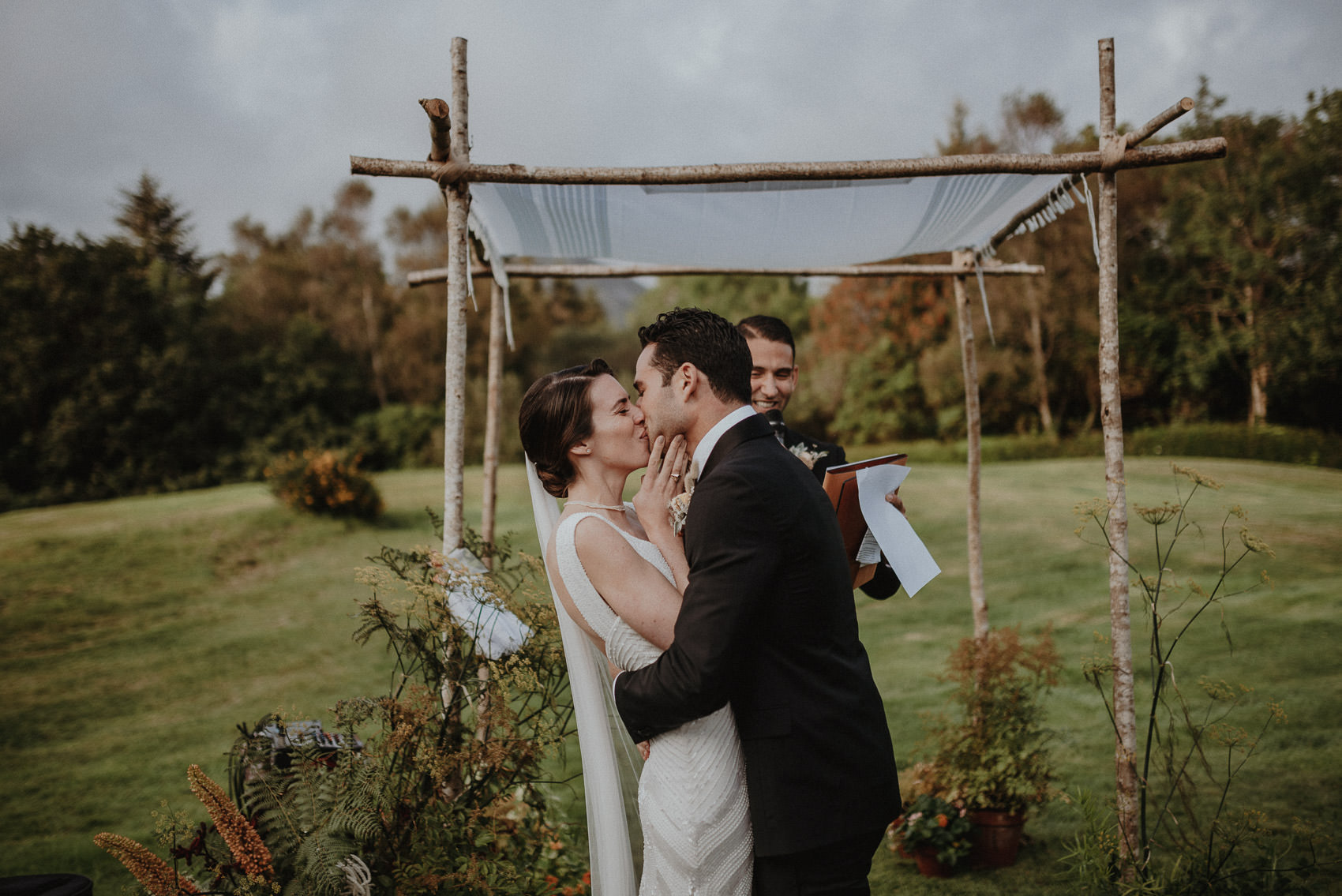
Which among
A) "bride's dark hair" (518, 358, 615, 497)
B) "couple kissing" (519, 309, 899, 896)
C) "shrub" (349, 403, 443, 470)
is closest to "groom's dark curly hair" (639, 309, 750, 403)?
"couple kissing" (519, 309, 899, 896)

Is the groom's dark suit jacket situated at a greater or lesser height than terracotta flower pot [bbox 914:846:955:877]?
greater

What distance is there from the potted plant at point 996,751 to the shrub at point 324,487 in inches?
473

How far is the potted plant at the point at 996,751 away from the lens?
395 centimetres

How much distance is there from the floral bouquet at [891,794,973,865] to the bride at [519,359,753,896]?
2282 millimetres

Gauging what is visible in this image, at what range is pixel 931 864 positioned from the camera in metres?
4.04

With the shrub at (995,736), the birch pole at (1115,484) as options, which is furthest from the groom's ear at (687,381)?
the shrub at (995,736)

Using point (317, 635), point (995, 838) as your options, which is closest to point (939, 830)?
point (995, 838)

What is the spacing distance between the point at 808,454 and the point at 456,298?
176cm

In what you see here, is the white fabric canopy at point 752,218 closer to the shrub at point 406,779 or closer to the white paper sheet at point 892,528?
the white paper sheet at point 892,528

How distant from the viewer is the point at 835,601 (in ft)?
5.96

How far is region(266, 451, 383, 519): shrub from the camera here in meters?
13.8

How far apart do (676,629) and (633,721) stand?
29 cm

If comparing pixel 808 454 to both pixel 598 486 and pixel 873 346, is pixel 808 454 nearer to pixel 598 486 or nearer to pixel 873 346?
pixel 598 486

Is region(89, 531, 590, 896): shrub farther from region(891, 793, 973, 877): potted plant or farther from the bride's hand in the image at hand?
region(891, 793, 973, 877): potted plant
